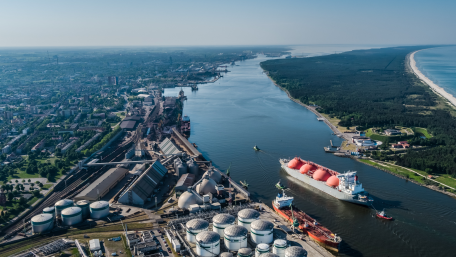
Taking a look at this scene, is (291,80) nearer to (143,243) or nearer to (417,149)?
(417,149)

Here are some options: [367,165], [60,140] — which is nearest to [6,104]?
[60,140]

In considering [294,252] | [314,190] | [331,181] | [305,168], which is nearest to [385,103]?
[305,168]

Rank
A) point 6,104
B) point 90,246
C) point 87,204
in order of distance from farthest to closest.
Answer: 1. point 6,104
2. point 87,204
3. point 90,246

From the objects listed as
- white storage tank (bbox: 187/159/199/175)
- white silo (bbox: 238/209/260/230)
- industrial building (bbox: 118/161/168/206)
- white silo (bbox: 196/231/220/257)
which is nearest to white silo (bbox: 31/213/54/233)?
industrial building (bbox: 118/161/168/206)

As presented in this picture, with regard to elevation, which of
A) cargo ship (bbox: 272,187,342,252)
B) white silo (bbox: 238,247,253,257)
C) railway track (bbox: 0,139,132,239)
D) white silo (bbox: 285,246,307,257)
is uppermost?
white silo (bbox: 285,246,307,257)

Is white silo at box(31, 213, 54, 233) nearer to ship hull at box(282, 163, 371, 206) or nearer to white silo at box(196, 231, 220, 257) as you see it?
white silo at box(196, 231, 220, 257)

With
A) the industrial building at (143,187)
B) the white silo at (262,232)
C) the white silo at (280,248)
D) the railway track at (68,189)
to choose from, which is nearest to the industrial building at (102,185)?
the railway track at (68,189)
